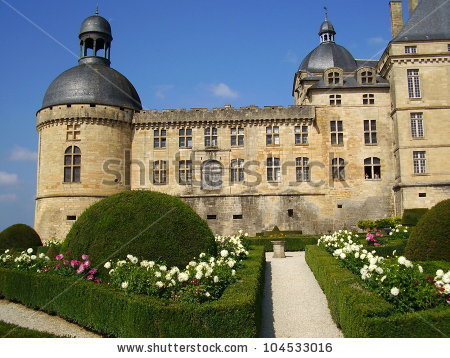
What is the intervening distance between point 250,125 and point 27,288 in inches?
802

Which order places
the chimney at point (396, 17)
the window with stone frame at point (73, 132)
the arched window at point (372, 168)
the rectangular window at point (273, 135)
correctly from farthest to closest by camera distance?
the chimney at point (396, 17) → the rectangular window at point (273, 135) → the arched window at point (372, 168) → the window with stone frame at point (73, 132)

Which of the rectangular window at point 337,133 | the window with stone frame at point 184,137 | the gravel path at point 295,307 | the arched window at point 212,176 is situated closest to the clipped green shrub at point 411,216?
the rectangular window at point 337,133

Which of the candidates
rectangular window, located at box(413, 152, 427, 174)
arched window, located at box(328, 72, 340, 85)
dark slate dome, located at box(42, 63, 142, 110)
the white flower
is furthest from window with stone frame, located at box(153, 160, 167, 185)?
the white flower

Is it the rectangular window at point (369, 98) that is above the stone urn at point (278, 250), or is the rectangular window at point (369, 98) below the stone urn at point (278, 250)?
above

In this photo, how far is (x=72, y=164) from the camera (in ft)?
85.8

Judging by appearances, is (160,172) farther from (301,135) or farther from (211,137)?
(301,135)

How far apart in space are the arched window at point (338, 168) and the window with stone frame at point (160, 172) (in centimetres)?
1128

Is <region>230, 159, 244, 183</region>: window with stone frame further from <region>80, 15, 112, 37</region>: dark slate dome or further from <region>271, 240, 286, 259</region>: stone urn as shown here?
<region>80, 15, 112, 37</region>: dark slate dome

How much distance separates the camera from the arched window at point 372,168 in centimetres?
2673

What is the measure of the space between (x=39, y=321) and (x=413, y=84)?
25.1 m

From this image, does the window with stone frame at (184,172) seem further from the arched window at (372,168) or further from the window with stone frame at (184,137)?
the arched window at (372,168)

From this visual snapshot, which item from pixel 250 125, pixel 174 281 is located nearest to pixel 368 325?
pixel 174 281

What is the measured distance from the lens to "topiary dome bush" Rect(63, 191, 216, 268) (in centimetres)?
955

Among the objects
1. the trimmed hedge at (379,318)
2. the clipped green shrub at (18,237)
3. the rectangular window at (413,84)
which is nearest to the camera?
the trimmed hedge at (379,318)
